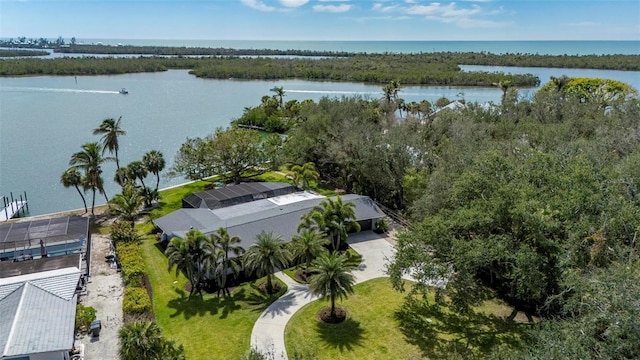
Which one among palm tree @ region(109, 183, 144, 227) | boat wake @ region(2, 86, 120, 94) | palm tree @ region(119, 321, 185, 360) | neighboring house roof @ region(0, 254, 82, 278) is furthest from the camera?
boat wake @ region(2, 86, 120, 94)

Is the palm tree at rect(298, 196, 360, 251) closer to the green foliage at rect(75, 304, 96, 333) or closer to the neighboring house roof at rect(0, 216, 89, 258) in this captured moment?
the green foliage at rect(75, 304, 96, 333)

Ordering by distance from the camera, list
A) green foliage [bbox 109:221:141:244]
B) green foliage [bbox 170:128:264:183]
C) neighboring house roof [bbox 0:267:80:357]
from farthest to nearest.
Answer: green foliage [bbox 170:128:264:183], green foliage [bbox 109:221:141:244], neighboring house roof [bbox 0:267:80:357]

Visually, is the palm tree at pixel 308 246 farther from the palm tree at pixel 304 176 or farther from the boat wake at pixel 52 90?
the boat wake at pixel 52 90

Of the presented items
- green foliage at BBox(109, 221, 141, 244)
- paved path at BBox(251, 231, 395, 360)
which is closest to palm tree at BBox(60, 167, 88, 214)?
green foliage at BBox(109, 221, 141, 244)

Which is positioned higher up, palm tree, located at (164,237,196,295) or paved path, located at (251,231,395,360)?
palm tree, located at (164,237,196,295)

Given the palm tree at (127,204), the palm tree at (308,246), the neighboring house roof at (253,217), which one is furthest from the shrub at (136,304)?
the palm tree at (127,204)

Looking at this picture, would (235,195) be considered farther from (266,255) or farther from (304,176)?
(266,255)
